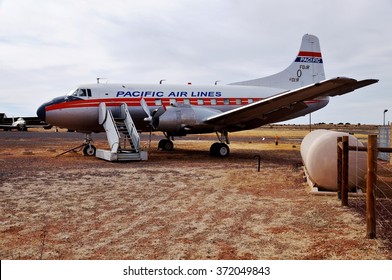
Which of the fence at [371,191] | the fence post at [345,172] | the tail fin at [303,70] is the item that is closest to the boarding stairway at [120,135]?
the tail fin at [303,70]

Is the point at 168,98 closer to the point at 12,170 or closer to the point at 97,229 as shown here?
the point at 12,170

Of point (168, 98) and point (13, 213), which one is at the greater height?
point (168, 98)

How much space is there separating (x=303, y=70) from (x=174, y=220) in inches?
784

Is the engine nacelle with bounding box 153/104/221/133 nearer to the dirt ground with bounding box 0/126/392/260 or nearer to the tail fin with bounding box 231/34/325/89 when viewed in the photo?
the dirt ground with bounding box 0/126/392/260

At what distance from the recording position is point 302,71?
24109mm

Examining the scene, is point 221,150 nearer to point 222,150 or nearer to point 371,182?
point 222,150

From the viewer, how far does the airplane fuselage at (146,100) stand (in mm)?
18172

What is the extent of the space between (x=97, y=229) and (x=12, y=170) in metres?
8.87

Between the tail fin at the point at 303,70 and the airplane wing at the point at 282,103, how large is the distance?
5.29m

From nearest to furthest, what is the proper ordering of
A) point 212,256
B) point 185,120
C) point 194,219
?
point 212,256
point 194,219
point 185,120

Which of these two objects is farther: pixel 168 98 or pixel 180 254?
pixel 168 98

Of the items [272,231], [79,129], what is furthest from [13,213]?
[79,129]

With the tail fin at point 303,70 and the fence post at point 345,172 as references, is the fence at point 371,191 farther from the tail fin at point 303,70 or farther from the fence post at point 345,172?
the tail fin at point 303,70

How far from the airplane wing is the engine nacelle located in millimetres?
503
